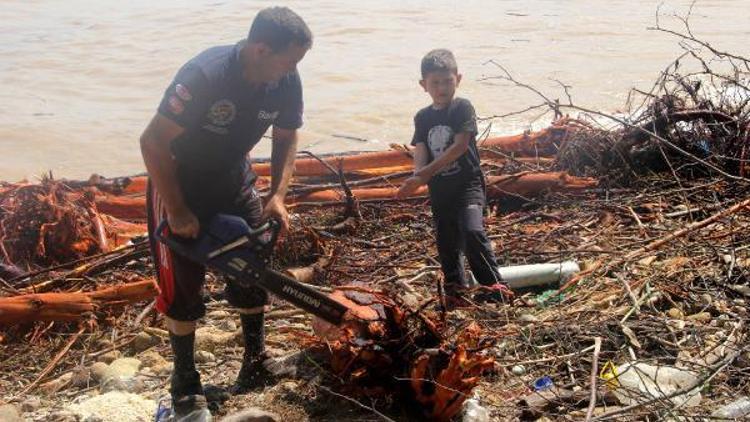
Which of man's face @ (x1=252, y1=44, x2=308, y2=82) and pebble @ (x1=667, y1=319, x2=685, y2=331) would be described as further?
pebble @ (x1=667, y1=319, x2=685, y2=331)

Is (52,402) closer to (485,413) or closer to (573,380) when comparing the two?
(485,413)

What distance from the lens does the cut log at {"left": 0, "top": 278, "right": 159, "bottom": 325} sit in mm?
4984

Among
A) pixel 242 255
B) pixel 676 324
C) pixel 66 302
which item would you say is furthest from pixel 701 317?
pixel 66 302

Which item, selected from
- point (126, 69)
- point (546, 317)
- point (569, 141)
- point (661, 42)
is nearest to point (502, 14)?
point (661, 42)

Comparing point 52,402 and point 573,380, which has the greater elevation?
point 573,380

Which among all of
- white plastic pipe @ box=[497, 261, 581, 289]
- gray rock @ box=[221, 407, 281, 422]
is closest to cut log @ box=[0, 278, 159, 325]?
gray rock @ box=[221, 407, 281, 422]

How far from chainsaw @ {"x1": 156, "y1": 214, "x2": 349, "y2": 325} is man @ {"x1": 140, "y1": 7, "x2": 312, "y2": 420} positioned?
0.06 meters

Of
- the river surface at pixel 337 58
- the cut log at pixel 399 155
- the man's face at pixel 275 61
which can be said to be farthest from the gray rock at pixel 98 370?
the river surface at pixel 337 58

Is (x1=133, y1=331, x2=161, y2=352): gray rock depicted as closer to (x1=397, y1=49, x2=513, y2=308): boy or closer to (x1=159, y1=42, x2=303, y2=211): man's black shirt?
(x1=159, y1=42, x2=303, y2=211): man's black shirt

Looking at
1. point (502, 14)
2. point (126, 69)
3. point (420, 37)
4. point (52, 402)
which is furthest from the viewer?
point (502, 14)

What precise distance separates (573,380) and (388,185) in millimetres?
3626

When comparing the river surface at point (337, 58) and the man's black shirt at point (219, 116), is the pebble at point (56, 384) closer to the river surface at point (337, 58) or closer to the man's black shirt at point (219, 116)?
the man's black shirt at point (219, 116)

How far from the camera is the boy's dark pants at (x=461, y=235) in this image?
16.4 ft

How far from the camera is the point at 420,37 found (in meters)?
21.0
